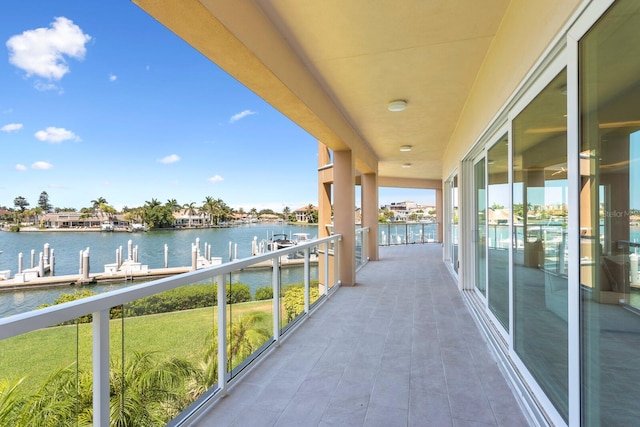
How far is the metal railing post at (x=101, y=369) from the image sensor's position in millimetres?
1517

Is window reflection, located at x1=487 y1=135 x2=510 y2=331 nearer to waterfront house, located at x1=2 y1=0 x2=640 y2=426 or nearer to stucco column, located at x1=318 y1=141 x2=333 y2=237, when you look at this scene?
waterfront house, located at x1=2 y1=0 x2=640 y2=426

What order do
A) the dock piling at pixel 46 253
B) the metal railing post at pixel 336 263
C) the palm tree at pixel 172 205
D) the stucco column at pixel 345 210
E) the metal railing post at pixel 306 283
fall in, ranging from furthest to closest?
the palm tree at pixel 172 205 → the dock piling at pixel 46 253 → the stucco column at pixel 345 210 → the metal railing post at pixel 336 263 → the metal railing post at pixel 306 283

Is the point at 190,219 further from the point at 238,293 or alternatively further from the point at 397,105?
the point at 238,293

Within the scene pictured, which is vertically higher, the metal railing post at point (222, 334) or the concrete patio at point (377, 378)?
the metal railing post at point (222, 334)

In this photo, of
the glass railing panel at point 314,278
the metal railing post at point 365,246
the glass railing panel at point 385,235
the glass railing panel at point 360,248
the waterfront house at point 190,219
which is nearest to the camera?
the glass railing panel at point 314,278

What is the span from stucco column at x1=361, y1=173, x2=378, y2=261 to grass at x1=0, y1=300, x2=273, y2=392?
744 cm

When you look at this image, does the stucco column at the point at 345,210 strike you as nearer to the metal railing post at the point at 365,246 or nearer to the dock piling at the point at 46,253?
the metal railing post at the point at 365,246

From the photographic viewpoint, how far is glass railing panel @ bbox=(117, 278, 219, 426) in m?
1.67

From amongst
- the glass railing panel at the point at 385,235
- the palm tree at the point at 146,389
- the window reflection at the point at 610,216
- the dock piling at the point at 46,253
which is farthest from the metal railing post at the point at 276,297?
the dock piling at the point at 46,253

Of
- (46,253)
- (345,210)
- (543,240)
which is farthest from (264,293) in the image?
(46,253)

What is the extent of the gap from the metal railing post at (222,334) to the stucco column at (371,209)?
744 cm

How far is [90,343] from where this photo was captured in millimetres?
1503

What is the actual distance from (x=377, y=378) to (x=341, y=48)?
9.54ft

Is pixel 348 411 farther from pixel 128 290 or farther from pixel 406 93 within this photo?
pixel 406 93
